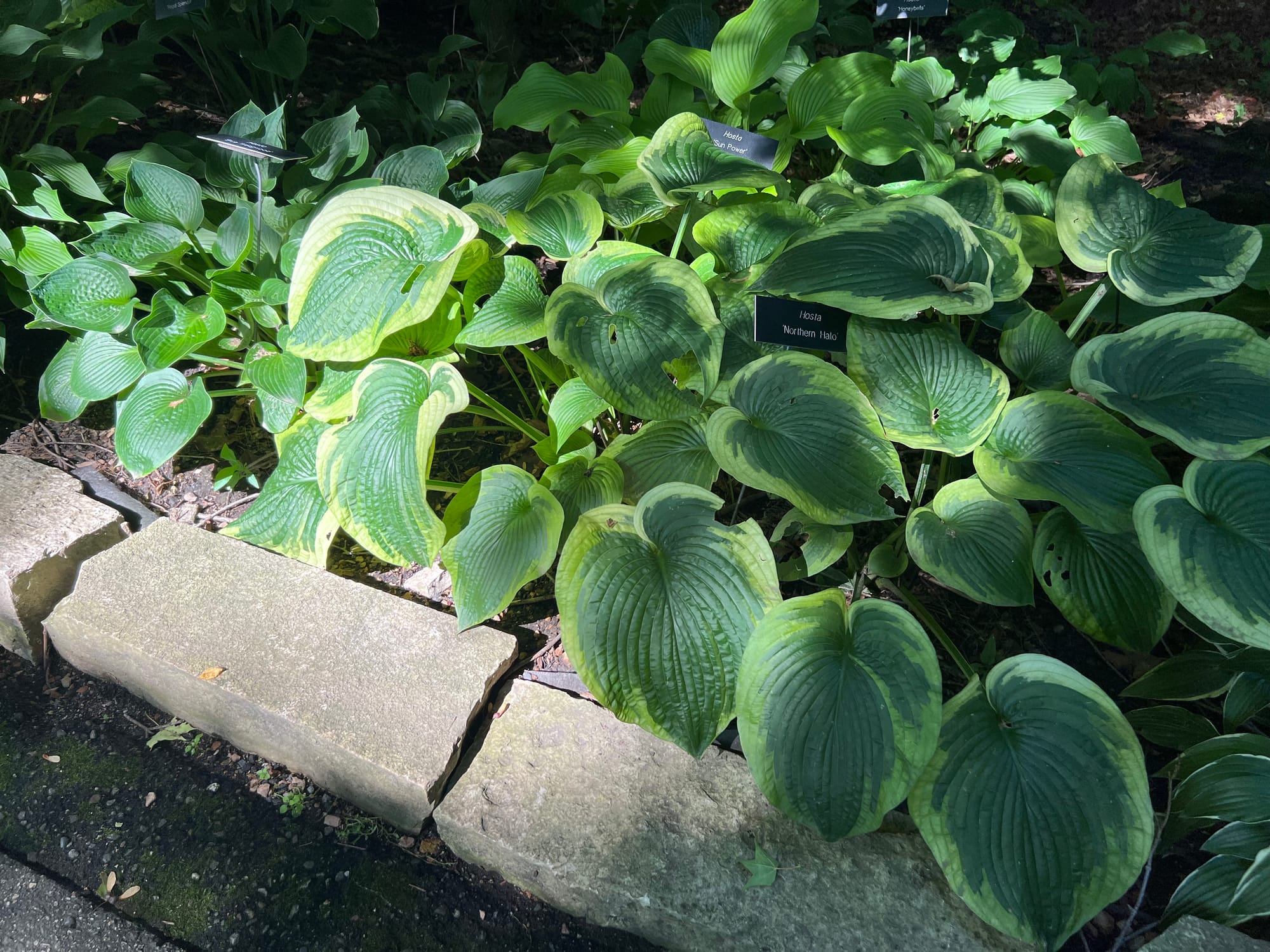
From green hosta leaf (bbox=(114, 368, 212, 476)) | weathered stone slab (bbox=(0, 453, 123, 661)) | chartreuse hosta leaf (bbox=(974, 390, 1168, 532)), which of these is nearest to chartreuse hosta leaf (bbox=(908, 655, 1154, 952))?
chartreuse hosta leaf (bbox=(974, 390, 1168, 532))

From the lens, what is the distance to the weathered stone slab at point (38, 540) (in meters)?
1.56

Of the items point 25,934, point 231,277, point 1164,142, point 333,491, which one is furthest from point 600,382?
point 1164,142

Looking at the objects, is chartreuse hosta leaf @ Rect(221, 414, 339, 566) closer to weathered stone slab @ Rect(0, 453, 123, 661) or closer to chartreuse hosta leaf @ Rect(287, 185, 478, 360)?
chartreuse hosta leaf @ Rect(287, 185, 478, 360)

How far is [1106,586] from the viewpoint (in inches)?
47.4

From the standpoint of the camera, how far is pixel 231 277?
1.59 m

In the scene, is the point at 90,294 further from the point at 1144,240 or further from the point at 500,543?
the point at 1144,240

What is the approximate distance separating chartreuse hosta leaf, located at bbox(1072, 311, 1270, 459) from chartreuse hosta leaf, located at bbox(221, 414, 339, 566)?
1.25 m

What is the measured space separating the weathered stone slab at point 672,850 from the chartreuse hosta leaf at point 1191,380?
0.69 metres

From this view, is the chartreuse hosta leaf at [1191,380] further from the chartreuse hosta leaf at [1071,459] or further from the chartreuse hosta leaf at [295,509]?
the chartreuse hosta leaf at [295,509]

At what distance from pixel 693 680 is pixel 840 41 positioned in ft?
7.51

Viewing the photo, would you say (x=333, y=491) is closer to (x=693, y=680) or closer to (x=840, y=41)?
(x=693, y=680)

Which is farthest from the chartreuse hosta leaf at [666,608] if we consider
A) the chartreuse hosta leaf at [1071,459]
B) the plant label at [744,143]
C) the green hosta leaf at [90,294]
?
the green hosta leaf at [90,294]

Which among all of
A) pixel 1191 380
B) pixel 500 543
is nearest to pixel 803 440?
pixel 500 543

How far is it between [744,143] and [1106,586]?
1.09 metres
